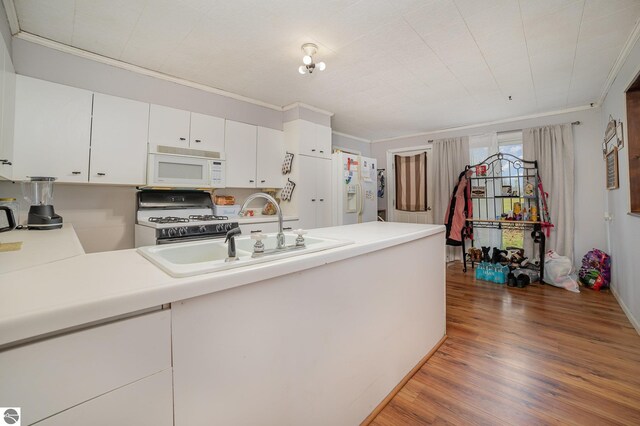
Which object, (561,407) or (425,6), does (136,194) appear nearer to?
(425,6)

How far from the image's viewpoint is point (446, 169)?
4.86 m

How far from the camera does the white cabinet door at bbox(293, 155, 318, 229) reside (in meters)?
3.71

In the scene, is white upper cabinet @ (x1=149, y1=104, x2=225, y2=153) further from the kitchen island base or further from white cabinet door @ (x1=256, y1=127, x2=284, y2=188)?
the kitchen island base

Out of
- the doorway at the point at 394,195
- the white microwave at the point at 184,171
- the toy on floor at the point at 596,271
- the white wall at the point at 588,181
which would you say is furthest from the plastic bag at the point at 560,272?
the white microwave at the point at 184,171

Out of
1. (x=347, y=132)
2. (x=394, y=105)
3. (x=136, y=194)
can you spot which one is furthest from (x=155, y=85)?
(x=347, y=132)

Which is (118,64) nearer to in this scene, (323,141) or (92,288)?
(323,141)

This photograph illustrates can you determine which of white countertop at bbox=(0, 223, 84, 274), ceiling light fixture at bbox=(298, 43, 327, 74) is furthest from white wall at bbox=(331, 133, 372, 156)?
white countertop at bbox=(0, 223, 84, 274)

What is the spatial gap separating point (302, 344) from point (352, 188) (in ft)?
10.8

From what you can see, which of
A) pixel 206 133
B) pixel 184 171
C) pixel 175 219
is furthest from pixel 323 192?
pixel 175 219

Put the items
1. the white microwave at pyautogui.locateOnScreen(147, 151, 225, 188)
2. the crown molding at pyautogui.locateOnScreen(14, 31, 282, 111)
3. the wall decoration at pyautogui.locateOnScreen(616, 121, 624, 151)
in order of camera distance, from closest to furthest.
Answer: the crown molding at pyautogui.locateOnScreen(14, 31, 282, 111) → the wall decoration at pyautogui.locateOnScreen(616, 121, 624, 151) → the white microwave at pyautogui.locateOnScreen(147, 151, 225, 188)

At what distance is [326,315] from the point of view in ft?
4.00

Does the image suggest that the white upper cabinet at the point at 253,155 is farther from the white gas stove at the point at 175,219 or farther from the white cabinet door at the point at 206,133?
the white gas stove at the point at 175,219

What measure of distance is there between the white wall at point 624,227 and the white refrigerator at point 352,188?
2.81 metres

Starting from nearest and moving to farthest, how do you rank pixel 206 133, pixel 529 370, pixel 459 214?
pixel 529 370 → pixel 206 133 → pixel 459 214
